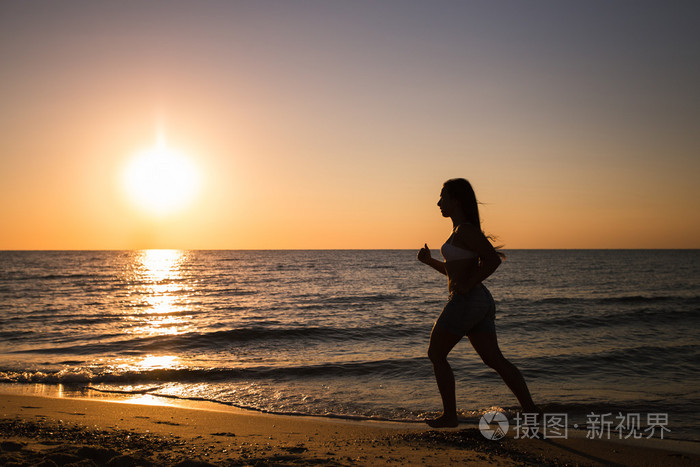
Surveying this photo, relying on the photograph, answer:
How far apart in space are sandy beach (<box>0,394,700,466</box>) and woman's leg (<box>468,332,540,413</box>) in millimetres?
478

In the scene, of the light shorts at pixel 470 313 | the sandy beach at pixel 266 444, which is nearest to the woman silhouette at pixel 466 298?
the light shorts at pixel 470 313

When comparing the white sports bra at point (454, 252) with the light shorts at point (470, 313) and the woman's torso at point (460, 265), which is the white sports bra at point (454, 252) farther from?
the light shorts at point (470, 313)

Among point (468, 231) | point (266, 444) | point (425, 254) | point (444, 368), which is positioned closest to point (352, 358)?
point (266, 444)

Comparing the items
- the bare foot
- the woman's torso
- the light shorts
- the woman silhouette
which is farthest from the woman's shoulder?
the bare foot

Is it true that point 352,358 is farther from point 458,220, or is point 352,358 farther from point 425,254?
point 458,220

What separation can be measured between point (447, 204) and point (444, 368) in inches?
57.6

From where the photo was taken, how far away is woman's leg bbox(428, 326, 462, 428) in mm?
4195

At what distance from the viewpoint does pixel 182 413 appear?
19.6 feet

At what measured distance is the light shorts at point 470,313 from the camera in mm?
4090

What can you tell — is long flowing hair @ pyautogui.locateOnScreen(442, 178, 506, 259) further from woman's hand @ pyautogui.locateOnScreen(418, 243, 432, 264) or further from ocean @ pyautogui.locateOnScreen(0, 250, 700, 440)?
ocean @ pyautogui.locateOnScreen(0, 250, 700, 440)

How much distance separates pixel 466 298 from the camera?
13.5 feet

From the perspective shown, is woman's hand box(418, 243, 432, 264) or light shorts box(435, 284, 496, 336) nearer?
light shorts box(435, 284, 496, 336)

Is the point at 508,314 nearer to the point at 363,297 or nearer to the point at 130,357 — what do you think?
the point at 363,297

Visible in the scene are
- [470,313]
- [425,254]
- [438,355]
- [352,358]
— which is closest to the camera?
[470,313]
